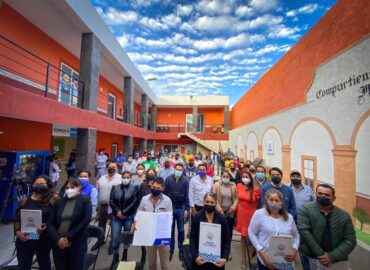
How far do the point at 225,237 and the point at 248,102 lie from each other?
535 inches

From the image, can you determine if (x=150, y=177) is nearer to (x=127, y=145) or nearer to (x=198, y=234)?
(x=198, y=234)

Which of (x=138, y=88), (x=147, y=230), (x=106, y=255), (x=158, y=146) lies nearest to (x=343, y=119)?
(x=147, y=230)

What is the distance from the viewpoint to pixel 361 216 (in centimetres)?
414

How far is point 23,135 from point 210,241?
26.1 ft

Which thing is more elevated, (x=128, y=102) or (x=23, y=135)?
(x=128, y=102)

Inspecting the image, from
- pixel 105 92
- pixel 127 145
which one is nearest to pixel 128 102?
pixel 105 92

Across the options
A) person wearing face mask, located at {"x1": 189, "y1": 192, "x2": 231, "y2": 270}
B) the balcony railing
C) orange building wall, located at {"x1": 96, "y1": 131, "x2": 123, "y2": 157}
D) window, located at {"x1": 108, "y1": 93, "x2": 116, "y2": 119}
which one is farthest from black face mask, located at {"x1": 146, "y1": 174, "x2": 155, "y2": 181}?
window, located at {"x1": 108, "y1": 93, "x2": 116, "y2": 119}

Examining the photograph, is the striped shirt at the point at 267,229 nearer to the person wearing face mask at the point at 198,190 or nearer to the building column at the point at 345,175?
the person wearing face mask at the point at 198,190

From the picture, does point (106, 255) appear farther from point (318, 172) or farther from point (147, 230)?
point (318, 172)

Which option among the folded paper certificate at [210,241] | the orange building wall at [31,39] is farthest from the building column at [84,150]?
the folded paper certificate at [210,241]

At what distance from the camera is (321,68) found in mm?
5730

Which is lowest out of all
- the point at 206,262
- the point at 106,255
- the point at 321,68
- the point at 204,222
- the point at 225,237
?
the point at 106,255

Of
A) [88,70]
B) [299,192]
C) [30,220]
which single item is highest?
[88,70]

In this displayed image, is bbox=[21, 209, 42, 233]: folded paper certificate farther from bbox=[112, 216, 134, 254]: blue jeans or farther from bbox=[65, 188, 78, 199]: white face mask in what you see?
bbox=[112, 216, 134, 254]: blue jeans
